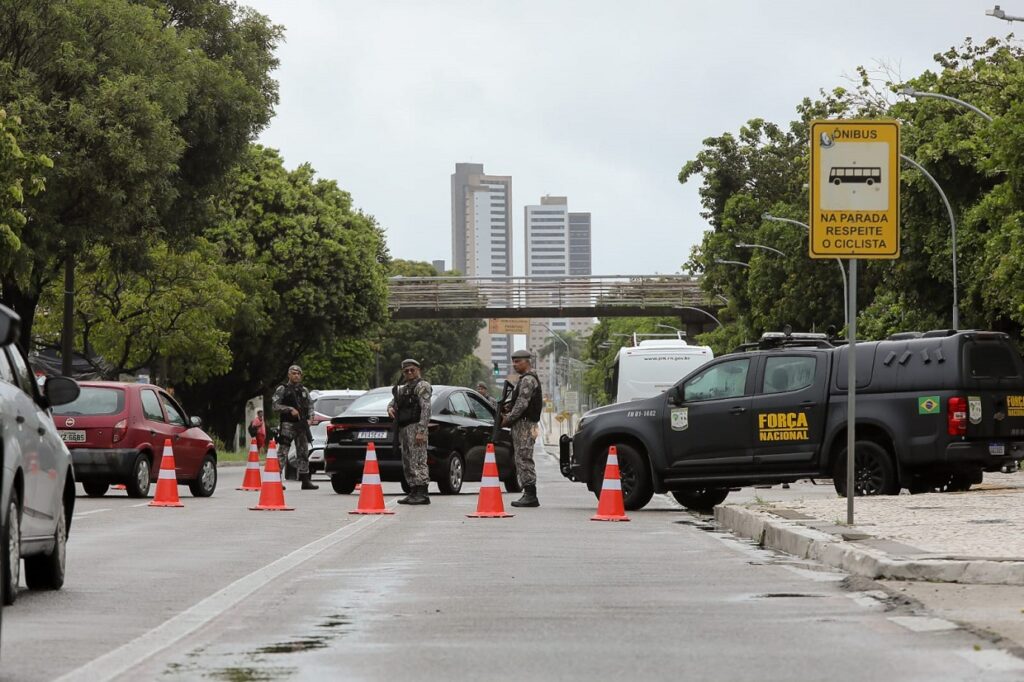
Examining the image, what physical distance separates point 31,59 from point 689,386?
18.7 meters

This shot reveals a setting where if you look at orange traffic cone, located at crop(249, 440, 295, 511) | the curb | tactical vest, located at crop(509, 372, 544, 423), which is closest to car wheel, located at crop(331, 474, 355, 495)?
orange traffic cone, located at crop(249, 440, 295, 511)

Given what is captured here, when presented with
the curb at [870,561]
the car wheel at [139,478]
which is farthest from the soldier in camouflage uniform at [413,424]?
the curb at [870,561]

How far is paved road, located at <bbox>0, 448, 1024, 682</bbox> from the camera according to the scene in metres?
7.54

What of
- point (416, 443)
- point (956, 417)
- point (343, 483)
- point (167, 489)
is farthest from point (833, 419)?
point (343, 483)

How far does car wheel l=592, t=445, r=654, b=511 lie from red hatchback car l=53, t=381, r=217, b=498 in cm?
652

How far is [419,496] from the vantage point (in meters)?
22.1

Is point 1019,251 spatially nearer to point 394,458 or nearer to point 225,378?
point 394,458

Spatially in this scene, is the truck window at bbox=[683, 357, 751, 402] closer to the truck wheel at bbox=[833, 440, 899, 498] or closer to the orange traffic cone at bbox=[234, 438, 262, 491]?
the truck wheel at bbox=[833, 440, 899, 498]

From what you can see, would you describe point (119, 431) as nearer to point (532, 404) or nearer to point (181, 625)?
point (532, 404)

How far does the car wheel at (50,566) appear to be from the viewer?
1080cm

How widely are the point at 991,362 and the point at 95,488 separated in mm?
12020

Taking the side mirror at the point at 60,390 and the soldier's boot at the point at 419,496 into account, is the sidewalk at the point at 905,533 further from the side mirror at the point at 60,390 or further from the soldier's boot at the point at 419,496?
the side mirror at the point at 60,390

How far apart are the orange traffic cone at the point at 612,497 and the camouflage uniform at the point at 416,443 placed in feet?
10.2

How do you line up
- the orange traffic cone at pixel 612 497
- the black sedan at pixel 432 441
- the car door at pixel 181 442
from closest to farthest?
the orange traffic cone at pixel 612 497 → the car door at pixel 181 442 → the black sedan at pixel 432 441
